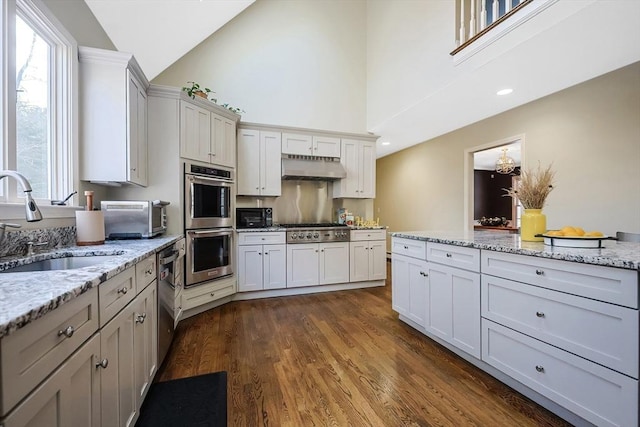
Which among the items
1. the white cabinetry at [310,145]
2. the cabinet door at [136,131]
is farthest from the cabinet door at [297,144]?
the cabinet door at [136,131]

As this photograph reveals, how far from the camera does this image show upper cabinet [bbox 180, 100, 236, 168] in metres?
2.97

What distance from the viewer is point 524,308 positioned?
171cm

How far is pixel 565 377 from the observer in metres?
1.49

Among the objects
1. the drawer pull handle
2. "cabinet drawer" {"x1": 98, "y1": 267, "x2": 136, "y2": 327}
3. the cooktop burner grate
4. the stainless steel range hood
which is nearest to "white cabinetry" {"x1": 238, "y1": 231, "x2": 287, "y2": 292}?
the cooktop burner grate

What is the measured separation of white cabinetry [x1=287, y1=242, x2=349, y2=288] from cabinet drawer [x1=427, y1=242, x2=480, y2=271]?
1728mm

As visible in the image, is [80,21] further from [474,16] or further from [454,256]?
[474,16]

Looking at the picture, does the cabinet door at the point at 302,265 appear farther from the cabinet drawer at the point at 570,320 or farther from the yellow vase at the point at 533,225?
the yellow vase at the point at 533,225

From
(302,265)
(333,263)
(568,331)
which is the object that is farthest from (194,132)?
(568,331)

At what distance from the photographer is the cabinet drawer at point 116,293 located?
1.07m

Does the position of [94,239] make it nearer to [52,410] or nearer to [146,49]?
[52,410]

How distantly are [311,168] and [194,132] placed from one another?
1.65m

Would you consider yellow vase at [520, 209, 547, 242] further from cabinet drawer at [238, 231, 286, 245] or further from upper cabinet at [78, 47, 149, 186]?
upper cabinet at [78, 47, 149, 186]

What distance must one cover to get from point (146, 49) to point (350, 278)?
3.86 meters

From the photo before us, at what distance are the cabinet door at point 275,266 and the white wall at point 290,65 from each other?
2.04 metres
